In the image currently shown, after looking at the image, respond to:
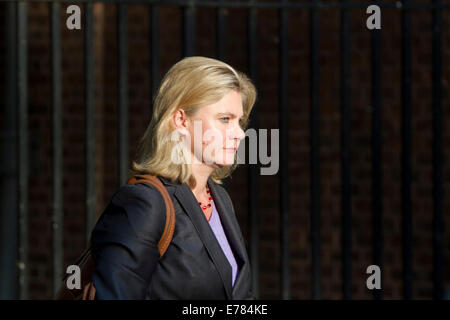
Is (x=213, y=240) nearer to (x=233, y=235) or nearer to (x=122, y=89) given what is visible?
(x=233, y=235)

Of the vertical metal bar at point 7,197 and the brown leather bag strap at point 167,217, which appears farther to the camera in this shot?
the vertical metal bar at point 7,197

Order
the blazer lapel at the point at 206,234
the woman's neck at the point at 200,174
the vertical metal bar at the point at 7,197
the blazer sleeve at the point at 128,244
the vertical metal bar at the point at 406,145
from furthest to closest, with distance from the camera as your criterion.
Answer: the vertical metal bar at the point at 7,197, the vertical metal bar at the point at 406,145, the woman's neck at the point at 200,174, the blazer lapel at the point at 206,234, the blazer sleeve at the point at 128,244

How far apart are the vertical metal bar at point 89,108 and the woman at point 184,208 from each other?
47.8 inches

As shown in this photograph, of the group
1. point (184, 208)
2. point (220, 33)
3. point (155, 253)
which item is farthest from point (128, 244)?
point (220, 33)

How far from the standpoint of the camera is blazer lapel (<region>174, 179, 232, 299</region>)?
190 cm

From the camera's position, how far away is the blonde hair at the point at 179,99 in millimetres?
1954

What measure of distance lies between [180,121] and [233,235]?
1.13 feet

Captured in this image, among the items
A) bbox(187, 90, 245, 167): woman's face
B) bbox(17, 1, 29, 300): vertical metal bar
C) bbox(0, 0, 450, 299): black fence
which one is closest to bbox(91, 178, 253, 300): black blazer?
bbox(187, 90, 245, 167): woman's face

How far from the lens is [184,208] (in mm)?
1914

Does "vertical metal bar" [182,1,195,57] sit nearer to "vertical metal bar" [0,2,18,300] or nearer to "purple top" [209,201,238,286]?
"purple top" [209,201,238,286]

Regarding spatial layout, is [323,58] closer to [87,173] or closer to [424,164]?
[424,164]

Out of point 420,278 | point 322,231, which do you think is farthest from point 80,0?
point 420,278

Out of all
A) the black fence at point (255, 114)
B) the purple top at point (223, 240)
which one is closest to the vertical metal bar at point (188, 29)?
the black fence at point (255, 114)

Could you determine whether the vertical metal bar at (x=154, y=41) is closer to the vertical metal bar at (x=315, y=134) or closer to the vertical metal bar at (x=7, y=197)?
the vertical metal bar at (x=315, y=134)
